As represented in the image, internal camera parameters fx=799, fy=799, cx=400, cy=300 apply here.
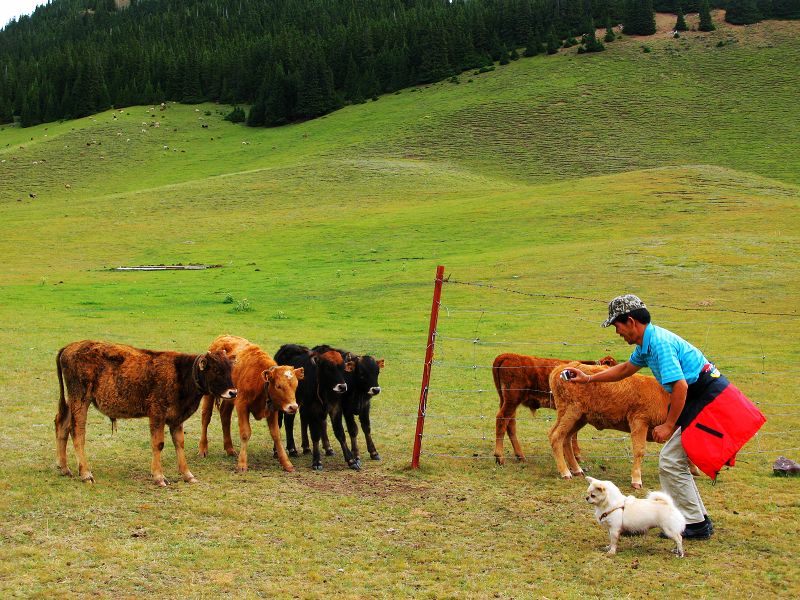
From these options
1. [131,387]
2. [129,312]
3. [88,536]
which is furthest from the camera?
[129,312]

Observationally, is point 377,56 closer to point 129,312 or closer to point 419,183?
point 419,183

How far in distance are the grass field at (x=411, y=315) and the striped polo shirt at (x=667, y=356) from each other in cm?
171

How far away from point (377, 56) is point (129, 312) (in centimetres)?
9679

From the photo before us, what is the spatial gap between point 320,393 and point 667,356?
16.5ft

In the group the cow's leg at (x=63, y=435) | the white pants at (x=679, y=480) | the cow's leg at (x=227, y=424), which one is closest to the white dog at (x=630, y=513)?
the white pants at (x=679, y=480)

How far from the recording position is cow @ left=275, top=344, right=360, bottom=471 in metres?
10.9

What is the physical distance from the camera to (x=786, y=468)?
10.3 metres

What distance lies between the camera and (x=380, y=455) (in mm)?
11508

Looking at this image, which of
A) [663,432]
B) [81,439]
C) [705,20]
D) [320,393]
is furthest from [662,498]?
[705,20]

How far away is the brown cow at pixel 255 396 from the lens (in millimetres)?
10570

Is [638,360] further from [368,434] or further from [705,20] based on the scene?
[705,20]

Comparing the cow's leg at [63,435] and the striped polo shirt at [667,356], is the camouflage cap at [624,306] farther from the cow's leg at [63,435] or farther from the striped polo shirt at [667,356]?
the cow's leg at [63,435]


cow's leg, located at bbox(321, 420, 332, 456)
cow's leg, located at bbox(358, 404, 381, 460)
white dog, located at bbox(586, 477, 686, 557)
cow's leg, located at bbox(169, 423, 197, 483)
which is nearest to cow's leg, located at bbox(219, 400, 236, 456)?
cow's leg, located at bbox(321, 420, 332, 456)

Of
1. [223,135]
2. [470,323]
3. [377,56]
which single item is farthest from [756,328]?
[377,56]
